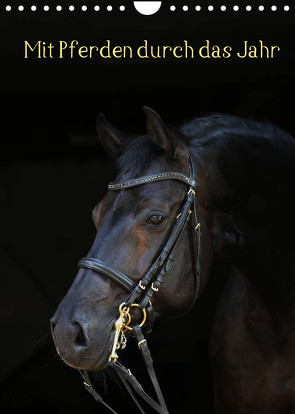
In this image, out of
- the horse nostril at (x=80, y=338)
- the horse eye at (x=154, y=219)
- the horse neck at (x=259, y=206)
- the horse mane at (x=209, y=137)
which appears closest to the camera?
the horse nostril at (x=80, y=338)

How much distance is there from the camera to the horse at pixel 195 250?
279cm

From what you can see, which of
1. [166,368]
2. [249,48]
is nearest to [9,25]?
[249,48]

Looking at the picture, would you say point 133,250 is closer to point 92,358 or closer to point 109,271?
point 109,271

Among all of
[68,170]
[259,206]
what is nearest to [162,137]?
[259,206]

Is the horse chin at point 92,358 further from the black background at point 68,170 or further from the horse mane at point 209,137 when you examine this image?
the black background at point 68,170

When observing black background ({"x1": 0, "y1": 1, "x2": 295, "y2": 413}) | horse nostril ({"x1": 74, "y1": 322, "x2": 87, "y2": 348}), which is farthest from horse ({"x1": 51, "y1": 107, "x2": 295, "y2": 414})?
black background ({"x1": 0, "y1": 1, "x2": 295, "y2": 413})

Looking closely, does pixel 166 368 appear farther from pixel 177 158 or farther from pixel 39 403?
pixel 177 158

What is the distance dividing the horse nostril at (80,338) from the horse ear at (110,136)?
88 centimetres

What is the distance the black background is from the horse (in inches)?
36.1

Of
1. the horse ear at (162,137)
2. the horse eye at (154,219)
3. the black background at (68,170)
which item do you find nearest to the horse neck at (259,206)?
the horse ear at (162,137)

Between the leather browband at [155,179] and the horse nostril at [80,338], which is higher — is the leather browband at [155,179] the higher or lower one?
the higher one

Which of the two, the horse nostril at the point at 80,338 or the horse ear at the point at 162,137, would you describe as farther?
the horse ear at the point at 162,137

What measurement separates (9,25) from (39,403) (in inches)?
100

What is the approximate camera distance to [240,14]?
369 centimetres
